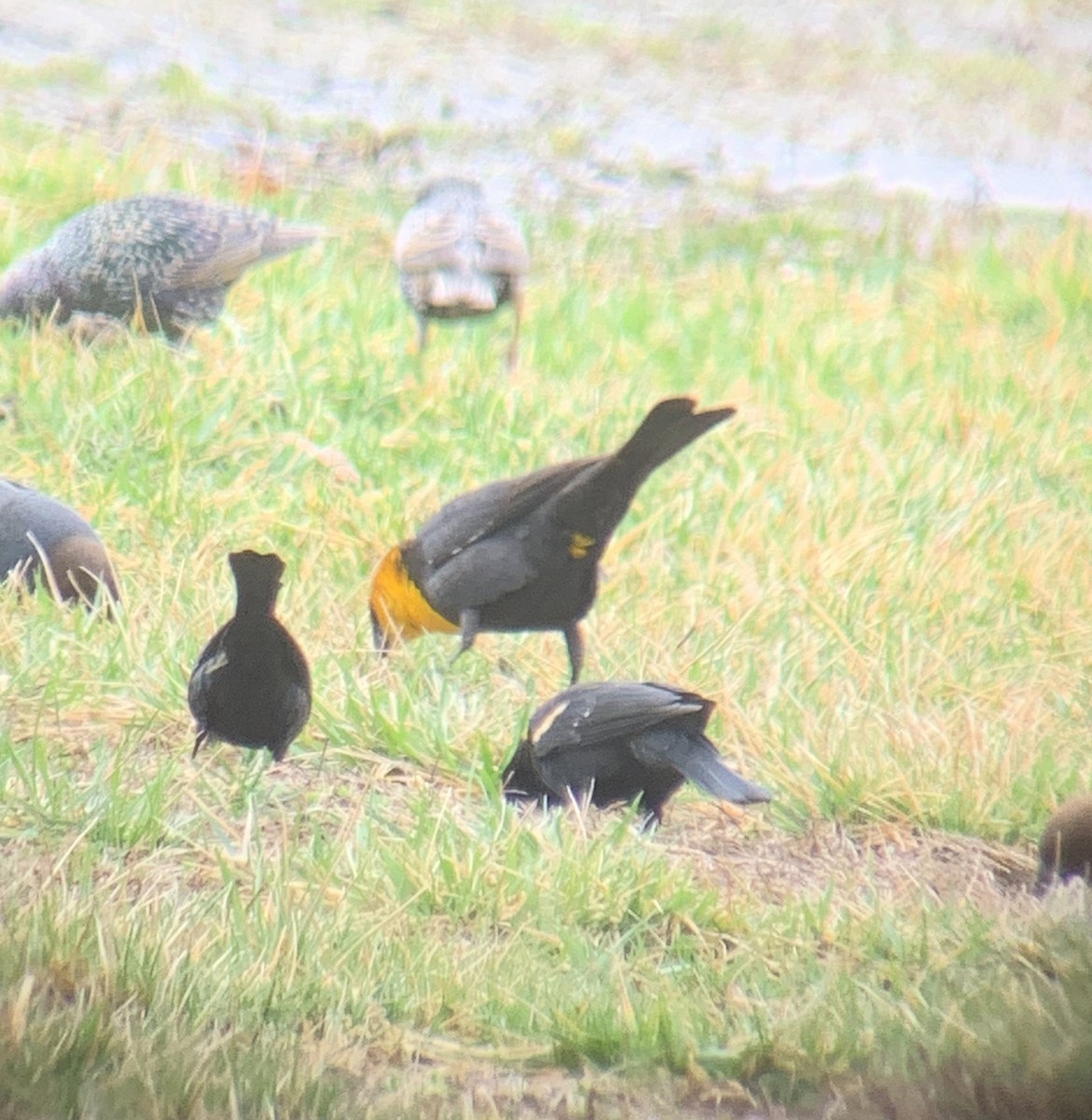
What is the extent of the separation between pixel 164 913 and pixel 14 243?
450 cm

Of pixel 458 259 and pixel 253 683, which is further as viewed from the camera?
pixel 458 259

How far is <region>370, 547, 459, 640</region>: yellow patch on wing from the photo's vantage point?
4.16m

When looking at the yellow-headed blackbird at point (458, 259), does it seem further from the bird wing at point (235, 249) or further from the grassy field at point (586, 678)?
the bird wing at point (235, 249)

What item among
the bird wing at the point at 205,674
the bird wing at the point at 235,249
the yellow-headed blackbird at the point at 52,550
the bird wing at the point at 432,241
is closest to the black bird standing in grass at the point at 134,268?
the bird wing at the point at 235,249

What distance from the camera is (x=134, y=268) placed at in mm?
5969

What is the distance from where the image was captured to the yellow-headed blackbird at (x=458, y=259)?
6074mm

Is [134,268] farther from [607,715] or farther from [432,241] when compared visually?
[607,715]

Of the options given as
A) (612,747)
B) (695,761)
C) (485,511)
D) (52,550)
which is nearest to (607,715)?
(612,747)

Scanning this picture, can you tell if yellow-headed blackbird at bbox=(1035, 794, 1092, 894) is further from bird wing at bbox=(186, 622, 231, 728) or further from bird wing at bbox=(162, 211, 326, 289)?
bird wing at bbox=(162, 211, 326, 289)

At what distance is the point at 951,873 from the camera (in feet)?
10.4

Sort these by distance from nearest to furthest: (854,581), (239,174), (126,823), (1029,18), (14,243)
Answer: (1029,18)
(126,823)
(854,581)
(14,243)
(239,174)

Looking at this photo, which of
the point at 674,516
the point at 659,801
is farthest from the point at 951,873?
the point at 674,516

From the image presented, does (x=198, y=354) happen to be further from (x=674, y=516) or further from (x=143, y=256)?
(x=674, y=516)

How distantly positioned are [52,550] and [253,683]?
1.03 meters
